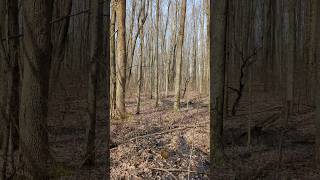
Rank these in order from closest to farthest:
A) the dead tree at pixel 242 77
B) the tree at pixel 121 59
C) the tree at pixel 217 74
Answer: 1. the tree at pixel 217 74
2. the dead tree at pixel 242 77
3. the tree at pixel 121 59

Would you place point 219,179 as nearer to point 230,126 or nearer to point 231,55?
point 230,126

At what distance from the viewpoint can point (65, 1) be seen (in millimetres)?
2695

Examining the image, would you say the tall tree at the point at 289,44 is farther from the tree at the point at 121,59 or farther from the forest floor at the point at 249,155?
the tree at the point at 121,59

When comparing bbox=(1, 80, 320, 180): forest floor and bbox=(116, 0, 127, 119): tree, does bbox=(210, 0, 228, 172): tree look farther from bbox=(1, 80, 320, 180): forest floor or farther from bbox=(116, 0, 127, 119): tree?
bbox=(116, 0, 127, 119): tree

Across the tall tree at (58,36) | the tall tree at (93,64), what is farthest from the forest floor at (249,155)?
the tall tree at (58,36)

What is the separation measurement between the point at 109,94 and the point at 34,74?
1341 mm

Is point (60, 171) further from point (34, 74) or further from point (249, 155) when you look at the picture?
point (249, 155)

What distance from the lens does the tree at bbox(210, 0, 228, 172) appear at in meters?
3.40

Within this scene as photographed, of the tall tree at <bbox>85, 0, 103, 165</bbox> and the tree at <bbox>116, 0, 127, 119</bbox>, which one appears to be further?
the tree at <bbox>116, 0, 127, 119</bbox>

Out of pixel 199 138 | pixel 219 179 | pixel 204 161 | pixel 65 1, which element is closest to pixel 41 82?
pixel 65 1

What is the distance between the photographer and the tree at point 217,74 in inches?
134

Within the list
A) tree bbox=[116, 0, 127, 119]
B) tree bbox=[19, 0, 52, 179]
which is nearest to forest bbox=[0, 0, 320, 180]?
tree bbox=[19, 0, 52, 179]

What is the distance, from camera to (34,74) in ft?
7.35

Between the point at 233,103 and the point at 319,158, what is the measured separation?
1.33 meters
